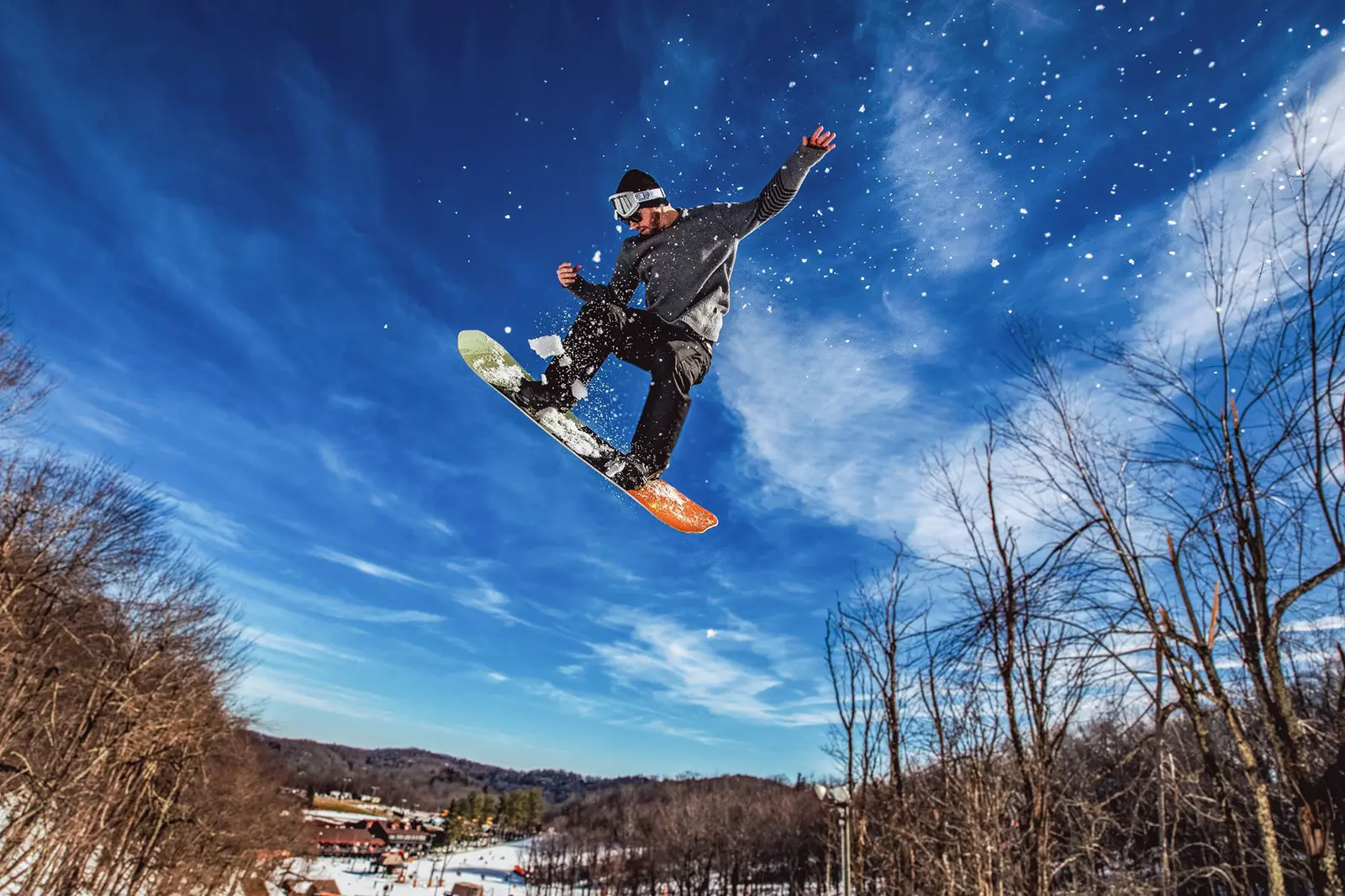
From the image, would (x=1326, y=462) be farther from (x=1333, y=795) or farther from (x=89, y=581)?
(x=89, y=581)

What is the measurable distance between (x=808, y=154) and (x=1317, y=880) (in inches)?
Result: 210

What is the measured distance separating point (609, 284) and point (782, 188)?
139 centimetres

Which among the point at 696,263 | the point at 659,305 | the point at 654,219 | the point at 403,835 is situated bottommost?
the point at 403,835

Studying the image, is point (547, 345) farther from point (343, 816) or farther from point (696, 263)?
point (343, 816)

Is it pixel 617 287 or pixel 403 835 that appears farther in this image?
pixel 403 835

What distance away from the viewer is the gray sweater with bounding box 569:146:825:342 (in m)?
4.37

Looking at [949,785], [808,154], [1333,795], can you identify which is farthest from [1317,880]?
[808,154]

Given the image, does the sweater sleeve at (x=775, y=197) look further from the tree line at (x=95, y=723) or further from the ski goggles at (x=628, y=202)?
the tree line at (x=95, y=723)

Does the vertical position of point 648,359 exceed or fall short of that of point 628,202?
it falls short

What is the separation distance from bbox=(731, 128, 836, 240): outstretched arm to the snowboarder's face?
464 millimetres

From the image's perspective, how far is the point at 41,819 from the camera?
9547 mm

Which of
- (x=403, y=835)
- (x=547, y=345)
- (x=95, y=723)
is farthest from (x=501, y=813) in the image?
(x=547, y=345)

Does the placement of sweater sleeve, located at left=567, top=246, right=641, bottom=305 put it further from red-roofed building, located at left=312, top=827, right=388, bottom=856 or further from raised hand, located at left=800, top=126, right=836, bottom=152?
red-roofed building, located at left=312, top=827, right=388, bottom=856

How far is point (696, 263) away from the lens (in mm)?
4375
